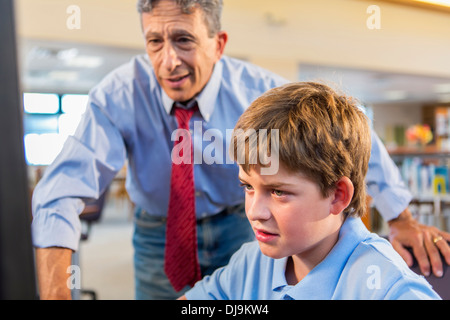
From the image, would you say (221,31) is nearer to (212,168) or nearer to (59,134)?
(212,168)

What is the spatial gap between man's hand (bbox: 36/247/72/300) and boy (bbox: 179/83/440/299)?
0.31 m

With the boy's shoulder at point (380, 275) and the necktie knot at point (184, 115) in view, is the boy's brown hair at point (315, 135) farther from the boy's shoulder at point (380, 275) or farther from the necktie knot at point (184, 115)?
the necktie knot at point (184, 115)

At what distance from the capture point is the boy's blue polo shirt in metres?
0.62

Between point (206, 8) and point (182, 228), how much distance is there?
1.77 feet

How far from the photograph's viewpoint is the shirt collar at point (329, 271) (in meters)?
0.69

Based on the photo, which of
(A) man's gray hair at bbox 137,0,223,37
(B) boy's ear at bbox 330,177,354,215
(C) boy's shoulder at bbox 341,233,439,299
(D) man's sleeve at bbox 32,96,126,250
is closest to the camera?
(C) boy's shoulder at bbox 341,233,439,299

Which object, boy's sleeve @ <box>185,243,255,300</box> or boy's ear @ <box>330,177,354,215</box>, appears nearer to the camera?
boy's ear @ <box>330,177,354,215</box>

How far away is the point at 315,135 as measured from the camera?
684mm

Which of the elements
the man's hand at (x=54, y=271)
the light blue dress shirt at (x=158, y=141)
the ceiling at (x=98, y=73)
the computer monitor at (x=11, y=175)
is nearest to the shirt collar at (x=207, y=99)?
the light blue dress shirt at (x=158, y=141)

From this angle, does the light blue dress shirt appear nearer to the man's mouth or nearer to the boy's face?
the man's mouth

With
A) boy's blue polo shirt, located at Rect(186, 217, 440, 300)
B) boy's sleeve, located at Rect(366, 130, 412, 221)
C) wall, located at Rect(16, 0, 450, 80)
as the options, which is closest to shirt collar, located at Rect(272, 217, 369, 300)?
boy's blue polo shirt, located at Rect(186, 217, 440, 300)

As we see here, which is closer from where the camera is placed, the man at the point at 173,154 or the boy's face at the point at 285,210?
the boy's face at the point at 285,210

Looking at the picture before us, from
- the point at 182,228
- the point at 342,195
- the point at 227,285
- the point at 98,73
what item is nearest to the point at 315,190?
the point at 342,195

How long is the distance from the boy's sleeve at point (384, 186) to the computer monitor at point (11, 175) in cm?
81
